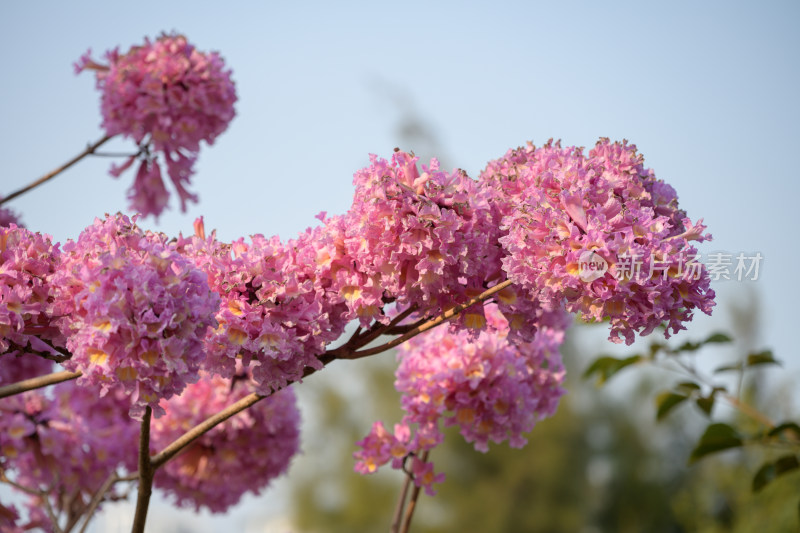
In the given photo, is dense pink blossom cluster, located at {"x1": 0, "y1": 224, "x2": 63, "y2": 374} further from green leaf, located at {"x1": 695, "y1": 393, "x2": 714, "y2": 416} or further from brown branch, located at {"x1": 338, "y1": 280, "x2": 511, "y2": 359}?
green leaf, located at {"x1": 695, "y1": 393, "x2": 714, "y2": 416}

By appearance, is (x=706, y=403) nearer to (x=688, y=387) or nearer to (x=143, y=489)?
(x=688, y=387)

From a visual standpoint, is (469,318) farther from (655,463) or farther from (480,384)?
(655,463)

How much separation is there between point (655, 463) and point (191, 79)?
14.0m

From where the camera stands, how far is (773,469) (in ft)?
6.79

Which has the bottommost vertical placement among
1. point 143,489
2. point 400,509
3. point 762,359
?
point 143,489

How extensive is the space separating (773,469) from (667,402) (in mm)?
319

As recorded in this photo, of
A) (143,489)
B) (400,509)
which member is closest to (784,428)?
(400,509)

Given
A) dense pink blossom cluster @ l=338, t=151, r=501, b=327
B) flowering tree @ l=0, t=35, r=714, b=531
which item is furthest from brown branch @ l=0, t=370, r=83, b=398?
dense pink blossom cluster @ l=338, t=151, r=501, b=327

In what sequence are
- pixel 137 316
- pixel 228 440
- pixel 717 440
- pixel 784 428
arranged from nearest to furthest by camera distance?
1. pixel 137 316
2. pixel 784 428
3. pixel 717 440
4. pixel 228 440

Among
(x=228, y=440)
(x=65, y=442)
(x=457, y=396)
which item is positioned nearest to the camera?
(x=457, y=396)

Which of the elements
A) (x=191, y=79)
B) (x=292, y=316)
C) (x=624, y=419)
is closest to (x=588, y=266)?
(x=292, y=316)

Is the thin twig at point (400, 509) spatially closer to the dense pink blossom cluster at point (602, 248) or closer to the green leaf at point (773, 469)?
the dense pink blossom cluster at point (602, 248)

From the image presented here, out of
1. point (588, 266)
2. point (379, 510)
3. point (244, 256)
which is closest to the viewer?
point (588, 266)

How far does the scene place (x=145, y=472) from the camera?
1267mm
